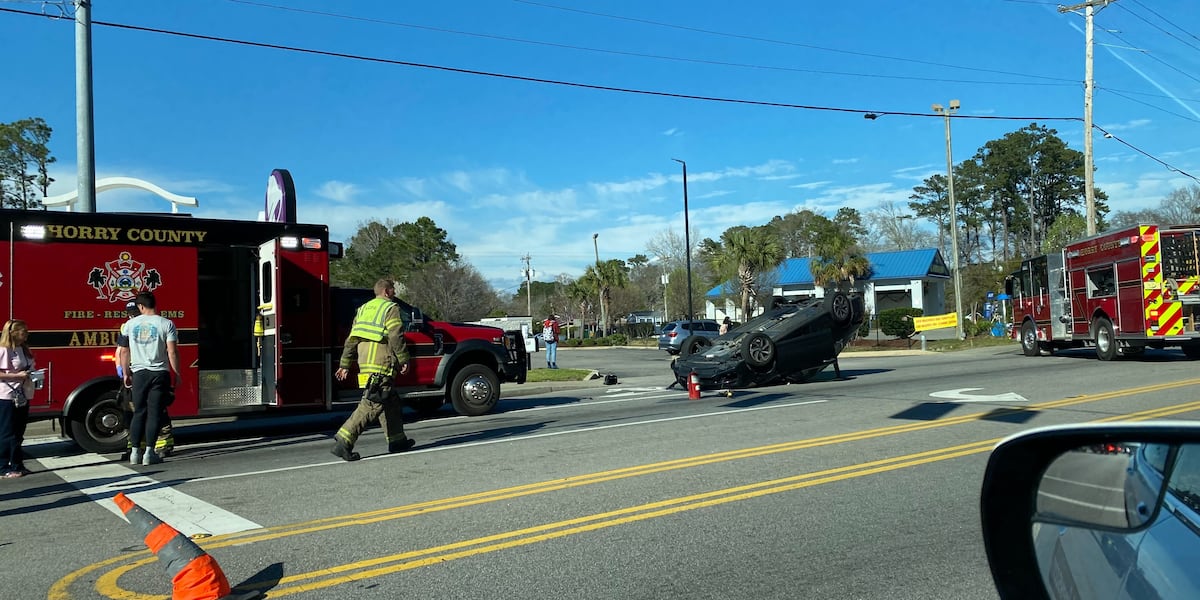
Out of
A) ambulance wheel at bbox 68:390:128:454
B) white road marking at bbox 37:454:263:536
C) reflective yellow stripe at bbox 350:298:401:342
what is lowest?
white road marking at bbox 37:454:263:536

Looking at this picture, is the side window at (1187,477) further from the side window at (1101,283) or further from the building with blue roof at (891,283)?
the building with blue roof at (891,283)

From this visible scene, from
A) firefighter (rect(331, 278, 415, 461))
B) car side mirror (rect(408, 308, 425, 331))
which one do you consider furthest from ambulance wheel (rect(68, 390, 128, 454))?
car side mirror (rect(408, 308, 425, 331))

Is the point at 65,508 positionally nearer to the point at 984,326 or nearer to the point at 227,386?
the point at 227,386

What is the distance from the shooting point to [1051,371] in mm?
16594

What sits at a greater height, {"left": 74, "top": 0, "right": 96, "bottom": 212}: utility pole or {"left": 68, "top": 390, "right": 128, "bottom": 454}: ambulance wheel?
{"left": 74, "top": 0, "right": 96, "bottom": 212}: utility pole

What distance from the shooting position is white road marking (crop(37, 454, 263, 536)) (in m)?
5.79

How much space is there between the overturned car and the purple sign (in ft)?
24.7

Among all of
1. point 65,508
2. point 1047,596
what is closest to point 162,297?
point 65,508

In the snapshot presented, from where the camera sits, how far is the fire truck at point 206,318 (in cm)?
955

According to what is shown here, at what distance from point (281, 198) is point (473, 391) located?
5307mm

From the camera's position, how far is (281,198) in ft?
47.4

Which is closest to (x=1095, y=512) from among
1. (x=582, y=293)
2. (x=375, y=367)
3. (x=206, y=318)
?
(x=375, y=367)

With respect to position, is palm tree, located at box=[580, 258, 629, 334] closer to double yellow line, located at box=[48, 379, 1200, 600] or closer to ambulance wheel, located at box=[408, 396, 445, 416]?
ambulance wheel, located at box=[408, 396, 445, 416]

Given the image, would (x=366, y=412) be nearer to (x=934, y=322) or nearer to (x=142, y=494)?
(x=142, y=494)
